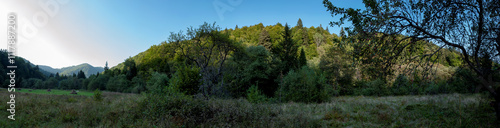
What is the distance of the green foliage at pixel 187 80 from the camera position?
11443 millimetres

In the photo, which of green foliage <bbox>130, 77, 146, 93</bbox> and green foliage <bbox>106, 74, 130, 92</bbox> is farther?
green foliage <bbox>106, 74, 130, 92</bbox>

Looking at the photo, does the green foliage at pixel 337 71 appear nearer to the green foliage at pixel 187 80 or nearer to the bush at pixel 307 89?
the bush at pixel 307 89

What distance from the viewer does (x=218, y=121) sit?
7.05 metres

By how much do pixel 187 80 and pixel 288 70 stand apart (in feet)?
76.6

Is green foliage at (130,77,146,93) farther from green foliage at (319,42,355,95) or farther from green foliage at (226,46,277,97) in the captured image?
green foliage at (319,42,355,95)

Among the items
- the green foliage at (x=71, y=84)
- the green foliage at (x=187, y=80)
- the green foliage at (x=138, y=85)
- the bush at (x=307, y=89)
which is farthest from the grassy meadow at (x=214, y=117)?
the green foliage at (x=71, y=84)

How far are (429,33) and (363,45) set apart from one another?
198cm

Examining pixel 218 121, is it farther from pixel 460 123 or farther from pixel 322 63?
pixel 322 63

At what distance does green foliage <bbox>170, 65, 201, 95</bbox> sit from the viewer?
11.4 m

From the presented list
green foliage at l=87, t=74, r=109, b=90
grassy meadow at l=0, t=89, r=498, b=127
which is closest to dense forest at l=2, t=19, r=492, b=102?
grassy meadow at l=0, t=89, r=498, b=127

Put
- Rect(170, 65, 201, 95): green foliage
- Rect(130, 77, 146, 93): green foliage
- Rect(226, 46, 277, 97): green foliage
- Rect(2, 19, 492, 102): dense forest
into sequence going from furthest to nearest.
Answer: Rect(130, 77, 146, 93): green foliage → Rect(226, 46, 277, 97): green foliage → Rect(170, 65, 201, 95): green foliage → Rect(2, 19, 492, 102): dense forest

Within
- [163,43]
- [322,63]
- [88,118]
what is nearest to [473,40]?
[88,118]

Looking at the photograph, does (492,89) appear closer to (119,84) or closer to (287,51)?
(287,51)

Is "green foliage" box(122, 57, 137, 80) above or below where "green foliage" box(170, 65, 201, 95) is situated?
above
